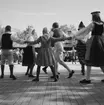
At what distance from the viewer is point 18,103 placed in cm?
468

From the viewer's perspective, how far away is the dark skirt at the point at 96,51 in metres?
7.59

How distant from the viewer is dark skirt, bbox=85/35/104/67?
24.9 feet

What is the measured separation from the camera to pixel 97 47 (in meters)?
7.62

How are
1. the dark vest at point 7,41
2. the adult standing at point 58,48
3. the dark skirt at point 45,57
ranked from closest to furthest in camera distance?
the dark skirt at point 45,57
the dark vest at point 7,41
the adult standing at point 58,48

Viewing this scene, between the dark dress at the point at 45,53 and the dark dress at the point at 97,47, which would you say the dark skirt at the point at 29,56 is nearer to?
the dark dress at the point at 45,53

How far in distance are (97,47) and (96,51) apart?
13 centimetres

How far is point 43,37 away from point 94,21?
1.82m

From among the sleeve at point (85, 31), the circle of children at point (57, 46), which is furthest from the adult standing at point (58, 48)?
the sleeve at point (85, 31)

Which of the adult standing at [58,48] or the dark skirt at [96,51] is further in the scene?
the adult standing at [58,48]

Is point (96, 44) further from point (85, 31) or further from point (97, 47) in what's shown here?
point (85, 31)

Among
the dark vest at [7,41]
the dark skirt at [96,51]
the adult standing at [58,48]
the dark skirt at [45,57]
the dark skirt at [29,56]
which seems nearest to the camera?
the dark skirt at [96,51]

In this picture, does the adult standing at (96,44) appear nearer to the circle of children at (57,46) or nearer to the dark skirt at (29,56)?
the circle of children at (57,46)

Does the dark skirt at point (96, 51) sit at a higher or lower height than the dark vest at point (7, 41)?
lower

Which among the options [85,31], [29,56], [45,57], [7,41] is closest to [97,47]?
[85,31]
